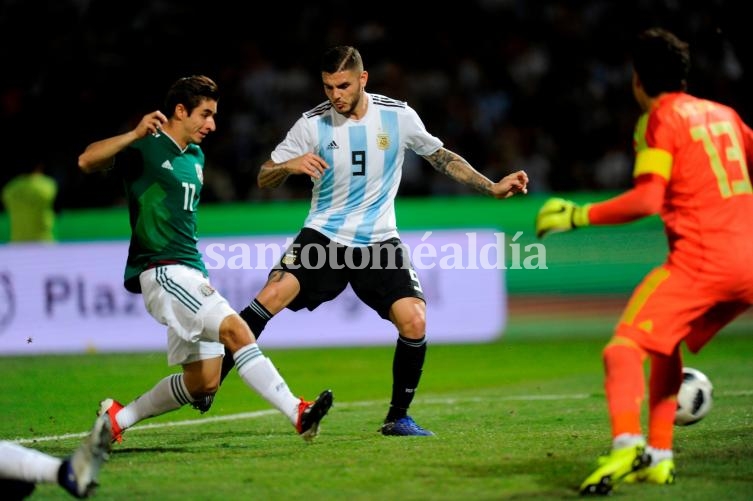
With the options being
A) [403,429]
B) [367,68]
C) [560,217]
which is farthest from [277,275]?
[367,68]

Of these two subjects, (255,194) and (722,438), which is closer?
(722,438)

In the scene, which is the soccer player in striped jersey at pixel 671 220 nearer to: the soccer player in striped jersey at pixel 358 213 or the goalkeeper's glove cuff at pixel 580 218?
the goalkeeper's glove cuff at pixel 580 218

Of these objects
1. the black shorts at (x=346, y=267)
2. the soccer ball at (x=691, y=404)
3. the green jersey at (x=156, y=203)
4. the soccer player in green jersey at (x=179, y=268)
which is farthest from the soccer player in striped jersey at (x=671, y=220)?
the green jersey at (x=156, y=203)

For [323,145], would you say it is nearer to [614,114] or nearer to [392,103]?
[392,103]

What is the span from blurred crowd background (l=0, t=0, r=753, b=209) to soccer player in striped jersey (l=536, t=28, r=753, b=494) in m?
11.3

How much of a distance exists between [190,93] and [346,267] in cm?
162

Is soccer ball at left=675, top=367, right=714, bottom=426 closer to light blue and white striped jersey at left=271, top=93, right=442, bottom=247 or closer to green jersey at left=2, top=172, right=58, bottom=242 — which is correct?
light blue and white striped jersey at left=271, top=93, right=442, bottom=247

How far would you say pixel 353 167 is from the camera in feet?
26.7

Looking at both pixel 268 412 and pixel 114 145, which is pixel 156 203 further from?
pixel 268 412

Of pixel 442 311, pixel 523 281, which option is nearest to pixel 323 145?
pixel 442 311

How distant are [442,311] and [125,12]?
332 inches

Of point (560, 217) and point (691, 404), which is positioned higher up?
point (560, 217)

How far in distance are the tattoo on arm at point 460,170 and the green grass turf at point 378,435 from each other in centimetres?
167

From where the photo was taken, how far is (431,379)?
11852 mm
